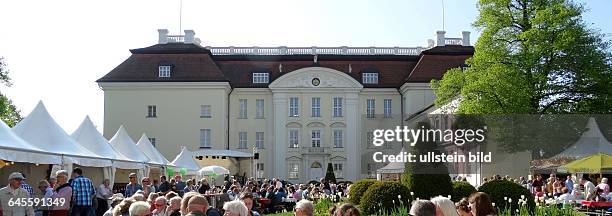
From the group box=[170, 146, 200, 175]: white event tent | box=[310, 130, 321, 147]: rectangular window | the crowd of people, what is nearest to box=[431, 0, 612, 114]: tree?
the crowd of people

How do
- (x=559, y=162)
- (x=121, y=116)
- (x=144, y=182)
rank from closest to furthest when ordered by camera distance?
(x=144, y=182) < (x=559, y=162) < (x=121, y=116)

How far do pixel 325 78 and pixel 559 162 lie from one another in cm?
2424

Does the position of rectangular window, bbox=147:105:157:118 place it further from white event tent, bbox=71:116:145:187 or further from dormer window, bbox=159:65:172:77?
white event tent, bbox=71:116:145:187

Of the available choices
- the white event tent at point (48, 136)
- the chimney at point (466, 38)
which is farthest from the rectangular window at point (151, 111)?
the white event tent at point (48, 136)

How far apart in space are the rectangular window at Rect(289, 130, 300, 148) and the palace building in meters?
0.07

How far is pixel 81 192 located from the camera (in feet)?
42.0

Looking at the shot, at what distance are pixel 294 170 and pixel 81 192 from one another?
37193 millimetres

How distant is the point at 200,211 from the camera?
7.35 m

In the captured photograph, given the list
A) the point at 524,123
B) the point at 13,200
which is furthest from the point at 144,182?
the point at 524,123

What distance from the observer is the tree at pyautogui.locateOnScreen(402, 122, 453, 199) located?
1492cm

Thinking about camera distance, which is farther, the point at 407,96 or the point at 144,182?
the point at 407,96

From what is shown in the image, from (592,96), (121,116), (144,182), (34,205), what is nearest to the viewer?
(34,205)

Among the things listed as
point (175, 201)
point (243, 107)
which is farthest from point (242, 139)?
point (175, 201)

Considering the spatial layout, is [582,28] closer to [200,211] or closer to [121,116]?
[200,211]
